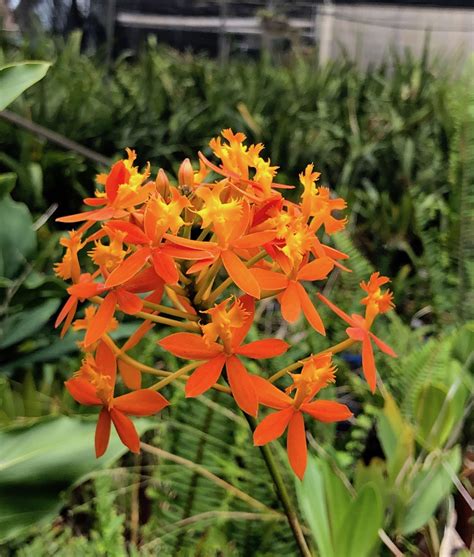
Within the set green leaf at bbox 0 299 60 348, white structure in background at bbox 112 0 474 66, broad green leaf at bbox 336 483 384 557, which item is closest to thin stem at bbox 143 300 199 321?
broad green leaf at bbox 336 483 384 557

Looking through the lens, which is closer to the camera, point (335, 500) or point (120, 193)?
point (120, 193)

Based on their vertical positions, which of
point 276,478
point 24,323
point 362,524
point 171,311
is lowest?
point 24,323

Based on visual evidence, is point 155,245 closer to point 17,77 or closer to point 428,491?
point 17,77

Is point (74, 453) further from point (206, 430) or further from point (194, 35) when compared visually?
point (194, 35)

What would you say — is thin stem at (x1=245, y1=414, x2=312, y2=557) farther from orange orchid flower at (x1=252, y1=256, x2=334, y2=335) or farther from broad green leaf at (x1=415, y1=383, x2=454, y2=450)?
broad green leaf at (x1=415, y1=383, x2=454, y2=450)

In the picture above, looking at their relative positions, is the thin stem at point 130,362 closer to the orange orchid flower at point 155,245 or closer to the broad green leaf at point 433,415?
the orange orchid flower at point 155,245

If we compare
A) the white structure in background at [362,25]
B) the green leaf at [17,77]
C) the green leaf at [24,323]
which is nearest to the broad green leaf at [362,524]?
the green leaf at [17,77]

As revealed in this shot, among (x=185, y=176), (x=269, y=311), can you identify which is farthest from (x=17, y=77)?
(x=269, y=311)
